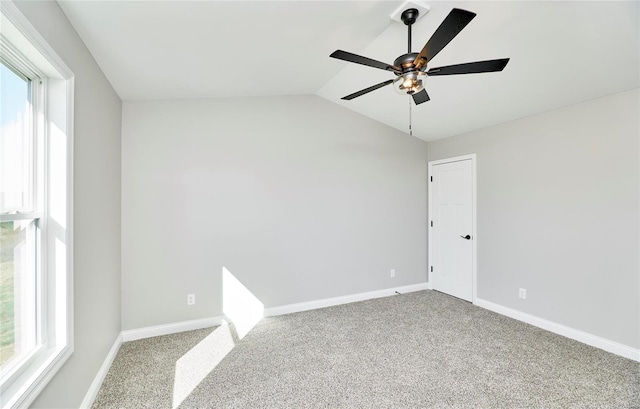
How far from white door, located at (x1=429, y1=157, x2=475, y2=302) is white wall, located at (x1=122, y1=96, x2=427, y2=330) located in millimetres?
200

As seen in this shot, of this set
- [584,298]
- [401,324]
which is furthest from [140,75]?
[584,298]

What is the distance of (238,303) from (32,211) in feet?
7.09

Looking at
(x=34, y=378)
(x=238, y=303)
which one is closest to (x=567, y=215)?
(x=238, y=303)

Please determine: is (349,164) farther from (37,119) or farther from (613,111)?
(37,119)

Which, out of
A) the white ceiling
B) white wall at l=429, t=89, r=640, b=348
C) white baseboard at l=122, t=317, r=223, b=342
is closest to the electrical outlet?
white wall at l=429, t=89, r=640, b=348

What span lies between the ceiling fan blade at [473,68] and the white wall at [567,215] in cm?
191

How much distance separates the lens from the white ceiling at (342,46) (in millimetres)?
1727

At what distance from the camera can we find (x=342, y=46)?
7.62ft

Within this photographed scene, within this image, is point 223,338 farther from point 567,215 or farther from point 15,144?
point 567,215

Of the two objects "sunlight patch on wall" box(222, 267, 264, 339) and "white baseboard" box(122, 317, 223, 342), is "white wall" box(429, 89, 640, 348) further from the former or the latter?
"white baseboard" box(122, 317, 223, 342)

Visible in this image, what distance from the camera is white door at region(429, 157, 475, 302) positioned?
3789 mm

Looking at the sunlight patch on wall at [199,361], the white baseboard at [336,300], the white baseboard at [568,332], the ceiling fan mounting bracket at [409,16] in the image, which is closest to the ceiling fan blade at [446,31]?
the ceiling fan mounting bracket at [409,16]

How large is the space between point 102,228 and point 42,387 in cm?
120

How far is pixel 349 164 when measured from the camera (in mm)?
3828
